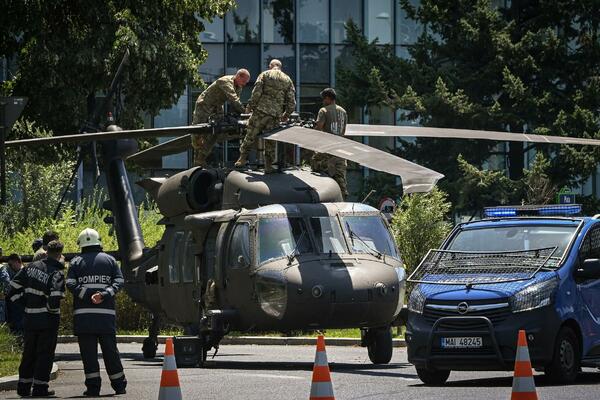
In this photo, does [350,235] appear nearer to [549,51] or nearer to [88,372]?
[88,372]

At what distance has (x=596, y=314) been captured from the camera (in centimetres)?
1594

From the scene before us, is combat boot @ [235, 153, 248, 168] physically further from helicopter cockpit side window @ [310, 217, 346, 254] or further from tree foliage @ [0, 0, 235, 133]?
tree foliage @ [0, 0, 235, 133]

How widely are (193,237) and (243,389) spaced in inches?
192

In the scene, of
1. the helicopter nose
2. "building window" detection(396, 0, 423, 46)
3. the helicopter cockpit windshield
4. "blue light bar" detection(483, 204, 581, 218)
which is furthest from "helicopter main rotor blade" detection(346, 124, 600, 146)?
"building window" detection(396, 0, 423, 46)

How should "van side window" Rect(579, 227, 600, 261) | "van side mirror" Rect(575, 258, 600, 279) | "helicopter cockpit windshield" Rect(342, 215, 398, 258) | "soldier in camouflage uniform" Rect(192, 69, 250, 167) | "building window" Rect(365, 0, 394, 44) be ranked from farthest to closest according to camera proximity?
1. "building window" Rect(365, 0, 394, 44)
2. "soldier in camouflage uniform" Rect(192, 69, 250, 167)
3. "helicopter cockpit windshield" Rect(342, 215, 398, 258)
4. "van side window" Rect(579, 227, 600, 261)
5. "van side mirror" Rect(575, 258, 600, 279)

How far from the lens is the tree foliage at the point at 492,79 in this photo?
43031mm

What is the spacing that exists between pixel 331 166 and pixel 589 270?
20.0ft

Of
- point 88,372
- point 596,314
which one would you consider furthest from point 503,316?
point 88,372

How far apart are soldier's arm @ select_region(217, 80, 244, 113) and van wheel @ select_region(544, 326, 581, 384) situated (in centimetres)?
674

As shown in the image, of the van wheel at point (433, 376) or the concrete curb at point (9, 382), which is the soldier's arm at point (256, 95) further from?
the van wheel at point (433, 376)

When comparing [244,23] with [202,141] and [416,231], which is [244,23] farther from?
[202,141]

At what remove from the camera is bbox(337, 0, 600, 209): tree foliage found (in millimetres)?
43031

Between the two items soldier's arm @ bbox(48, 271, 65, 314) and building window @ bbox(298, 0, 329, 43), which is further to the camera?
building window @ bbox(298, 0, 329, 43)

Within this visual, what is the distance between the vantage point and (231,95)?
20844 millimetres
